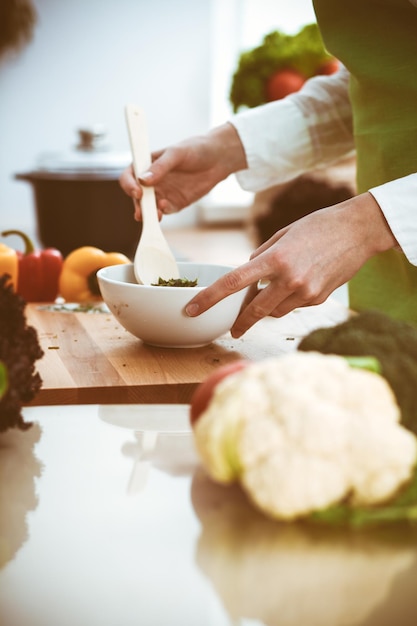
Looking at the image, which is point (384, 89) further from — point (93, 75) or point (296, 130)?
point (93, 75)

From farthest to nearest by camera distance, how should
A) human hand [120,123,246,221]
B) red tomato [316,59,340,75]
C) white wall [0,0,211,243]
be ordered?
1. white wall [0,0,211,243]
2. red tomato [316,59,340,75]
3. human hand [120,123,246,221]

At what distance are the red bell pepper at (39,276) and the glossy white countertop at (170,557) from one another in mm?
878

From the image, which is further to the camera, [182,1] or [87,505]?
[182,1]

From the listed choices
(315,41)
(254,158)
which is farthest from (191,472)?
(315,41)

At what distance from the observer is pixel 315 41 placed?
292 centimetres

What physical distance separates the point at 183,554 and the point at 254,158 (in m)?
1.01

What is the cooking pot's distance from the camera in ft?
8.40

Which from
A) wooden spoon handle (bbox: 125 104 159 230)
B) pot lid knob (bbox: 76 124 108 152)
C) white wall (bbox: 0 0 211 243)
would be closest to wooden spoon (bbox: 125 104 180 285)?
wooden spoon handle (bbox: 125 104 159 230)

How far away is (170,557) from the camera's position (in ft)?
1.50

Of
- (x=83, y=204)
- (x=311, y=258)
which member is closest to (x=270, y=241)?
(x=311, y=258)

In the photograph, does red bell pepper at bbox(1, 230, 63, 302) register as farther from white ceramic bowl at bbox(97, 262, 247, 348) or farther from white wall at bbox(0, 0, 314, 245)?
white wall at bbox(0, 0, 314, 245)

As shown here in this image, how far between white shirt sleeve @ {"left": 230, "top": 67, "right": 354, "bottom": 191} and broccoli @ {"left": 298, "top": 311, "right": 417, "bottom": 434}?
2.70 feet

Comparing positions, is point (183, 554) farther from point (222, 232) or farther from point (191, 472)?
point (222, 232)

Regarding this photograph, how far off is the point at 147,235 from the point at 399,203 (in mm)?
368
